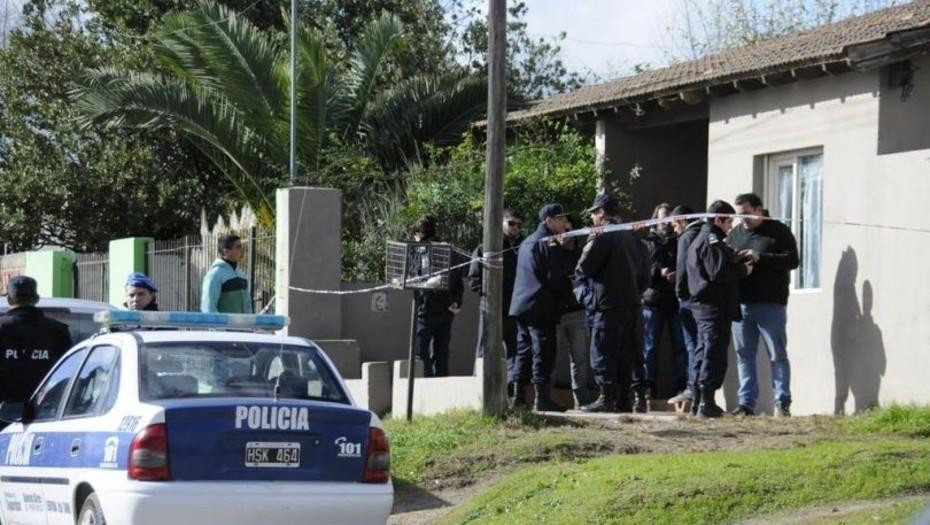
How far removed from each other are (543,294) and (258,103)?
31.1 ft

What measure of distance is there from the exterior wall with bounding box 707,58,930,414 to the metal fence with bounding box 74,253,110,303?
1111cm

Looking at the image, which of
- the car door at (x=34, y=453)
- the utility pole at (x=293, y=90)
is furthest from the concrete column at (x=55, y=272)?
the car door at (x=34, y=453)

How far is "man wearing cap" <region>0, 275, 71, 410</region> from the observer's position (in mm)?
10523

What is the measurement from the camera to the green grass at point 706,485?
9102 mm

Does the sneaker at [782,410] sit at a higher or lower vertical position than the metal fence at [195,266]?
lower

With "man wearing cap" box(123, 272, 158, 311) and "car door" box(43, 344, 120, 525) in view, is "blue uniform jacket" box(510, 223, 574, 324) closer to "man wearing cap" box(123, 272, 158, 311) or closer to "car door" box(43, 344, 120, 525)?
"man wearing cap" box(123, 272, 158, 311)

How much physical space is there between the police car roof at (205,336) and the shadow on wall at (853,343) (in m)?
5.59

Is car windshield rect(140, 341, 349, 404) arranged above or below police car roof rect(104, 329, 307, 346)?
below

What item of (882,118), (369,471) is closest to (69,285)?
(882,118)

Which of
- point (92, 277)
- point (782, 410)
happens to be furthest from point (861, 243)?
point (92, 277)

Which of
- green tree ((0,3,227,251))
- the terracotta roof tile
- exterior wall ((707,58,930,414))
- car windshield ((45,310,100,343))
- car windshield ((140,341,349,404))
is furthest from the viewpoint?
green tree ((0,3,227,251))

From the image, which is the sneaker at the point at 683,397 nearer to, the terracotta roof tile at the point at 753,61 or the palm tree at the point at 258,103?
the terracotta roof tile at the point at 753,61

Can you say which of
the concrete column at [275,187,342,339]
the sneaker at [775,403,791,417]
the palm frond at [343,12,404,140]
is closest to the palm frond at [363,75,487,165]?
the palm frond at [343,12,404,140]

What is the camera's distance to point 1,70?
27344 millimetres
